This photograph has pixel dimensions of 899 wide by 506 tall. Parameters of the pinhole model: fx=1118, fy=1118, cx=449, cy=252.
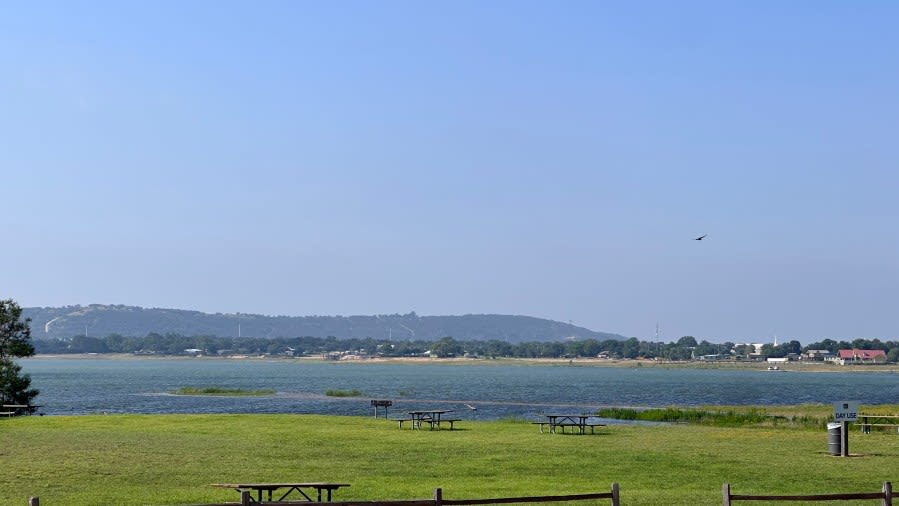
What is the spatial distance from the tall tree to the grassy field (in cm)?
2850

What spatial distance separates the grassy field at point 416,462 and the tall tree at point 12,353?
28.5m

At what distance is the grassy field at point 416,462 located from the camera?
29438mm

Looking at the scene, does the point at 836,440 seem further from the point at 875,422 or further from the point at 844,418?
the point at 875,422

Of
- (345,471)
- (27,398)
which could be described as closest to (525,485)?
(345,471)

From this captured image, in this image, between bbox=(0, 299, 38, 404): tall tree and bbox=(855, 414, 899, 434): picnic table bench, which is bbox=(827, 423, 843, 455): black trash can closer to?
bbox=(855, 414, 899, 434): picnic table bench

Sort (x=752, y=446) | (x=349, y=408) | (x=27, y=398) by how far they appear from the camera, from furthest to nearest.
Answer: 1. (x=349, y=408)
2. (x=27, y=398)
3. (x=752, y=446)

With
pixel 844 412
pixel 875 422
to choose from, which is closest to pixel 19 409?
pixel 875 422

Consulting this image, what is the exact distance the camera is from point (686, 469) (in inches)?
1377

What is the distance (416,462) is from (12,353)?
55.5 meters

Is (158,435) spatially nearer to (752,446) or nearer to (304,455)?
(304,455)

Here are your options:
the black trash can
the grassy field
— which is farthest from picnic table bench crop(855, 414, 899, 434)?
the black trash can

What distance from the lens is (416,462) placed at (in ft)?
121

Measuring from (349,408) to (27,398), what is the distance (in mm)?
24859

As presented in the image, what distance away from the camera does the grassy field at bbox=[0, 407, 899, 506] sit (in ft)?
96.6
